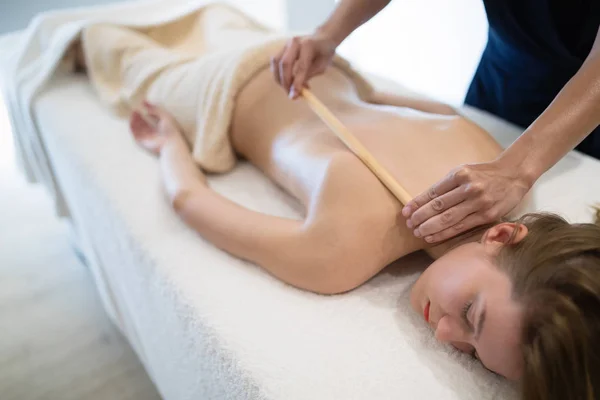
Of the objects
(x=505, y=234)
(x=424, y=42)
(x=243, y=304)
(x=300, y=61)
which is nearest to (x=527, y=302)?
(x=505, y=234)

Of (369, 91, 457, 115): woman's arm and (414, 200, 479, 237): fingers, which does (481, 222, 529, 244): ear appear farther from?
(369, 91, 457, 115): woman's arm

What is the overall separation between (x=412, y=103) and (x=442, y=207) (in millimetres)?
Result: 478

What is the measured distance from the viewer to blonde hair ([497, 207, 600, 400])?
0.51m

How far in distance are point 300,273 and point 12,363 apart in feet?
3.20

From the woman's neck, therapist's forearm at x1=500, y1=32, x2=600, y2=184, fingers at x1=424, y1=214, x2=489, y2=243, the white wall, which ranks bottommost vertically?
the white wall

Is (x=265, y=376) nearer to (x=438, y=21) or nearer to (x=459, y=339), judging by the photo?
(x=459, y=339)

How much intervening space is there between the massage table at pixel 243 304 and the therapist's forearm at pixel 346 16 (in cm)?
32

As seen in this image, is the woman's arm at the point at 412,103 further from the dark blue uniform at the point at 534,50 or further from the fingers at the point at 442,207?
the fingers at the point at 442,207

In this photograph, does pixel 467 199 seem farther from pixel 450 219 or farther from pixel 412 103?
pixel 412 103

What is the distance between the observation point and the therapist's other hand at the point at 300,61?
920 mm

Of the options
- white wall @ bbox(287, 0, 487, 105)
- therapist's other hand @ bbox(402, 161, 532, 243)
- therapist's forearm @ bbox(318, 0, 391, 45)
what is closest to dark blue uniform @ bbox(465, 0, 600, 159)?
therapist's forearm @ bbox(318, 0, 391, 45)

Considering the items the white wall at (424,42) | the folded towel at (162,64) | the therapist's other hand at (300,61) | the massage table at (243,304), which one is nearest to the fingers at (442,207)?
the massage table at (243,304)

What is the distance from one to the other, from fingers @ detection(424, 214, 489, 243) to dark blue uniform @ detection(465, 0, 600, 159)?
496 mm

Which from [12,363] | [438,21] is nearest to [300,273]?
[12,363]
